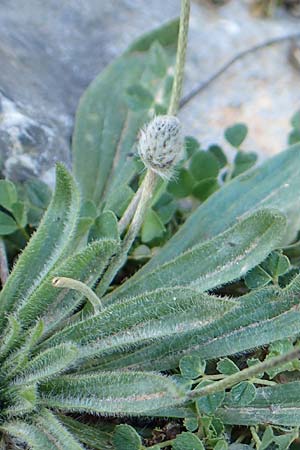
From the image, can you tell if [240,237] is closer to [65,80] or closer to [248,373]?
[248,373]

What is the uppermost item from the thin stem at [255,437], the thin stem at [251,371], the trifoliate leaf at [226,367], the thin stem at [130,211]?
the thin stem at [251,371]

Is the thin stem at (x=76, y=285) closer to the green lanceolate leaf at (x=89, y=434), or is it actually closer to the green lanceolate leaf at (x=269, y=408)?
the green lanceolate leaf at (x=89, y=434)

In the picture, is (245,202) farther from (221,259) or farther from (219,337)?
(219,337)

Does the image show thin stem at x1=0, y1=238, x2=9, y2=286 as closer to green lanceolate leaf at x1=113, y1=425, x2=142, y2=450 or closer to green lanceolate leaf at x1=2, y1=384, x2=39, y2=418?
green lanceolate leaf at x1=2, y1=384, x2=39, y2=418

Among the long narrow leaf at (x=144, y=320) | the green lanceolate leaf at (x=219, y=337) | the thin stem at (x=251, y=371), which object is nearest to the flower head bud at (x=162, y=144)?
the long narrow leaf at (x=144, y=320)

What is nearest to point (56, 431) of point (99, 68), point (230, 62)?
point (99, 68)

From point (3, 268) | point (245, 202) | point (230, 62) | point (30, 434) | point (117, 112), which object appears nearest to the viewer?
point (30, 434)

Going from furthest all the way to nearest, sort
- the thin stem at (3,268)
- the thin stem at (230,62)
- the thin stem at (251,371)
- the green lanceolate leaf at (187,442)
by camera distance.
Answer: the thin stem at (230,62), the thin stem at (3,268), the green lanceolate leaf at (187,442), the thin stem at (251,371)

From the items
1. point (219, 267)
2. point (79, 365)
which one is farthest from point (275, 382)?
point (79, 365)
